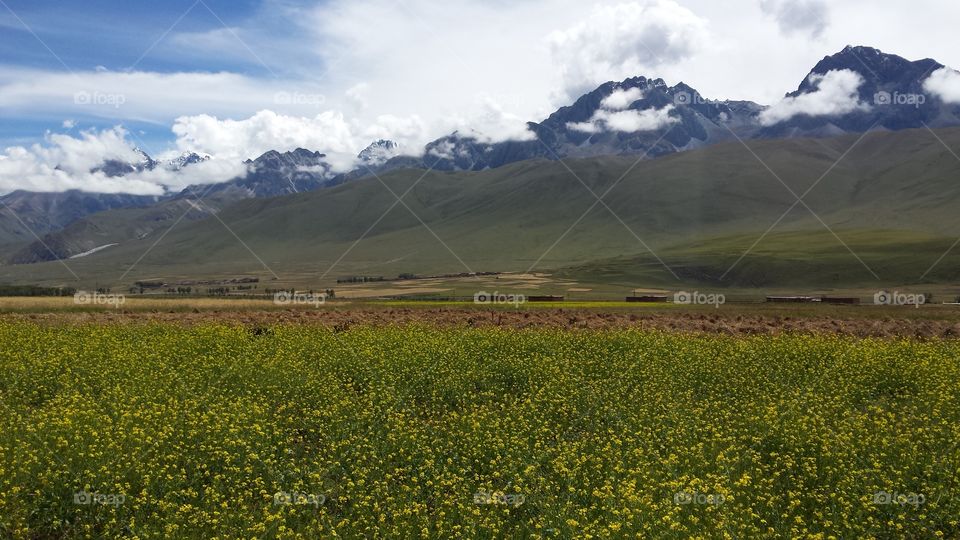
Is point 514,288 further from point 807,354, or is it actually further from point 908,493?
point 908,493

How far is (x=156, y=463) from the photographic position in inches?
579

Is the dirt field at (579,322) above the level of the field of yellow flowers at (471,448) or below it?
above

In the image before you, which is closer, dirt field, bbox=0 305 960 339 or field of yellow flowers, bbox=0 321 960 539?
field of yellow flowers, bbox=0 321 960 539

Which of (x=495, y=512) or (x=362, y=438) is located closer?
(x=495, y=512)

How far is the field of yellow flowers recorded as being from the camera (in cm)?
1276

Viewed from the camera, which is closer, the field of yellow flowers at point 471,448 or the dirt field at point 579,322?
the field of yellow flowers at point 471,448

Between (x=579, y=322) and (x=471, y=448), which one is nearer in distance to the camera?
(x=471, y=448)

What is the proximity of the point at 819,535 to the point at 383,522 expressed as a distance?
25.1 ft

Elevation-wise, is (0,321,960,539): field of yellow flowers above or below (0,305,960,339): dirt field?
below

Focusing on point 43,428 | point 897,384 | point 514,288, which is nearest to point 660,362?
point 897,384

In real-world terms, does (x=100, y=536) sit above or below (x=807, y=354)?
below

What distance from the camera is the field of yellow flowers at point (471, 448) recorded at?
12.8 meters

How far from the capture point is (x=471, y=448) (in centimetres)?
1658

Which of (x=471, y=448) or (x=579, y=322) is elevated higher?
(x=579, y=322)
